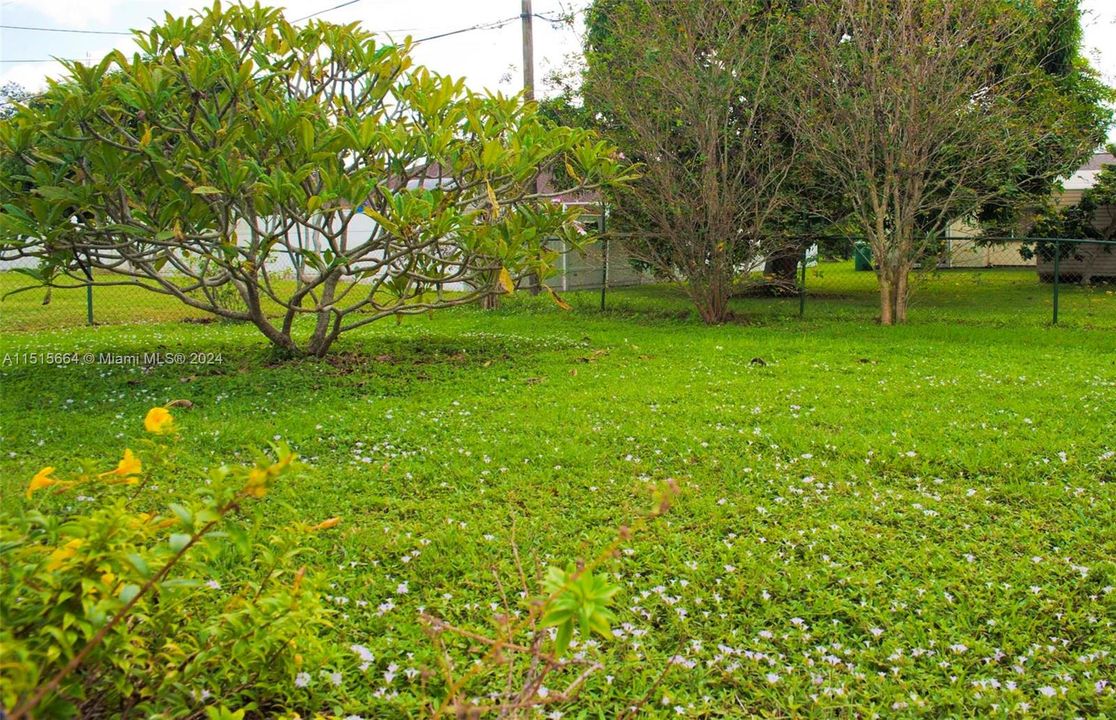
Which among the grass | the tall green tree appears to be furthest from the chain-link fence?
the grass

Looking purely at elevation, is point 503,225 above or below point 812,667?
above

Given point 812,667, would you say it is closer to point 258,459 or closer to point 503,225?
point 258,459

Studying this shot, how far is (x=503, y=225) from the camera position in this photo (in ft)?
22.1

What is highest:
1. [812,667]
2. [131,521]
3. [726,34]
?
[726,34]

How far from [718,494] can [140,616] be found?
8.99ft

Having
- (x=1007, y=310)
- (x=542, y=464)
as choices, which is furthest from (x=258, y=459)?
(x=1007, y=310)

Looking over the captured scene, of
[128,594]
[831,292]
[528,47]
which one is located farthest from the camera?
[831,292]

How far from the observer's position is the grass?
100 inches

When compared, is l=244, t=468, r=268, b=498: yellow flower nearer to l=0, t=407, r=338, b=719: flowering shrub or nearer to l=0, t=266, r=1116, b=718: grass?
l=0, t=407, r=338, b=719: flowering shrub

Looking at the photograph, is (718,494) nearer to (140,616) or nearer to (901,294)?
(140,616)

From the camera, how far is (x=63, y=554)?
4.65 ft

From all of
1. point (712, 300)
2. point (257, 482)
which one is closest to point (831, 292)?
point (712, 300)

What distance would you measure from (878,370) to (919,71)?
4.53 meters

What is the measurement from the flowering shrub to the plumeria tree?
4.22m
